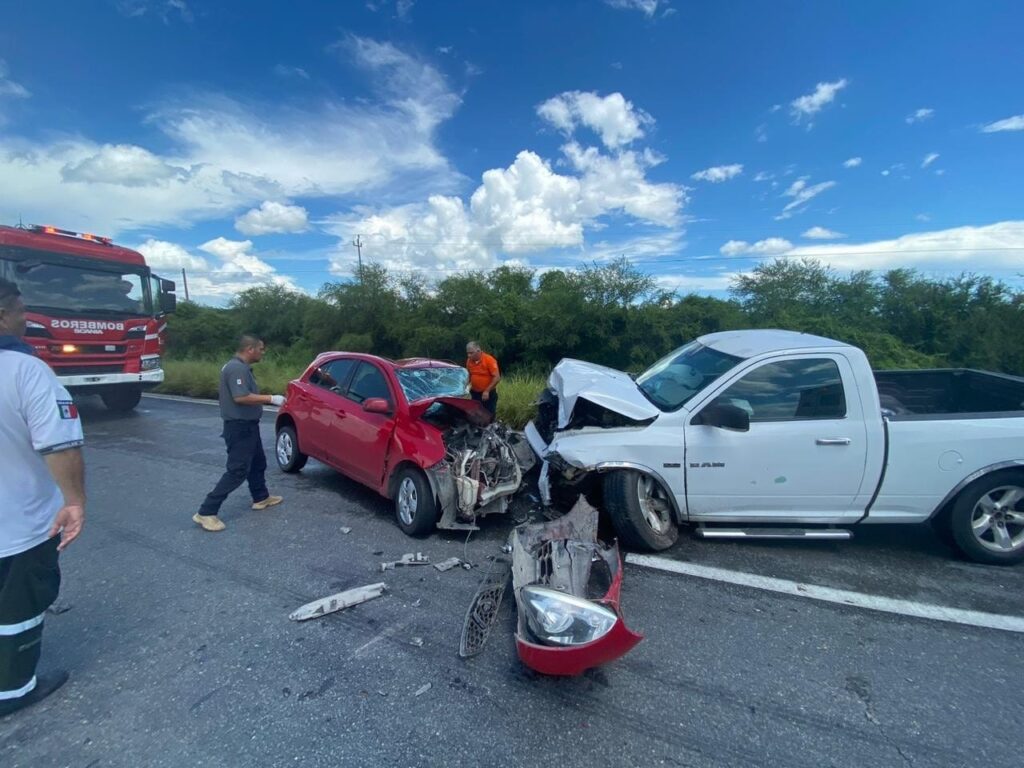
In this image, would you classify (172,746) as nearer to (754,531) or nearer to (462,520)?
(462,520)

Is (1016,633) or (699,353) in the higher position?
(699,353)

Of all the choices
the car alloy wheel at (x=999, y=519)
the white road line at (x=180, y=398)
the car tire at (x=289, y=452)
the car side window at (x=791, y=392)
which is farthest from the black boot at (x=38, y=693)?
the white road line at (x=180, y=398)

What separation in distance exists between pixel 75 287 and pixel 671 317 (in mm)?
14774

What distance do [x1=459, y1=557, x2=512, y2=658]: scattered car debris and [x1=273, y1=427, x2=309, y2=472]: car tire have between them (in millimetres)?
3485

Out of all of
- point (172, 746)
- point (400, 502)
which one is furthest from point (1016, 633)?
point (172, 746)

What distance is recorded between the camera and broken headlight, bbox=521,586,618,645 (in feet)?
7.24

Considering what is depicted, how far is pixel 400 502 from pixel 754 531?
2875 millimetres

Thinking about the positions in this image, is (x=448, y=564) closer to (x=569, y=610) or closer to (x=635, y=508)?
(x=635, y=508)

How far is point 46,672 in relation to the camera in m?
2.51

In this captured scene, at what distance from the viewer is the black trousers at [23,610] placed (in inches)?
87.0

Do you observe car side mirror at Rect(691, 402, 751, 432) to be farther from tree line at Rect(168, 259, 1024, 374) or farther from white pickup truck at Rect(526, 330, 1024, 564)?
tree line at Rect(168, 259, 1024, 374)

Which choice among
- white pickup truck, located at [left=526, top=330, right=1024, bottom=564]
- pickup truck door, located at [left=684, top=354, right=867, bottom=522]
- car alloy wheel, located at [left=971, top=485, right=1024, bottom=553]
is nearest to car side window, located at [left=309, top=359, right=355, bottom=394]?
white pickup truck, located at [left=526, top=330, right=1024, bottom=564]

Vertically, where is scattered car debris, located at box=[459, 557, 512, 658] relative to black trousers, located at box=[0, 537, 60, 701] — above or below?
below

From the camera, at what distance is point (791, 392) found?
3.77 m
